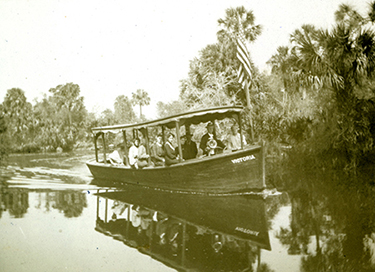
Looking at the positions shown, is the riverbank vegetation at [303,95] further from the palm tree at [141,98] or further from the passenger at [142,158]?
the palm tree at [141,98]

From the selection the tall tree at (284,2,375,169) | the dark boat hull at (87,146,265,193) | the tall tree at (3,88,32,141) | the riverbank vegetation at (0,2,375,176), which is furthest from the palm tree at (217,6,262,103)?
the tall tree at (3,88,32,141)

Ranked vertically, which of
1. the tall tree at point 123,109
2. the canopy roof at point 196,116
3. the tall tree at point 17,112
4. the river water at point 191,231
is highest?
the tall tree at point 123,109

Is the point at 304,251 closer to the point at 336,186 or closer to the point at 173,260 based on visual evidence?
the point at 173,260

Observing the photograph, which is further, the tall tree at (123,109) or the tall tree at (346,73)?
the tall tree at (123,109)

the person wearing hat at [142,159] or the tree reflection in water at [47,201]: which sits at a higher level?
the person wearing hat at [142,159]

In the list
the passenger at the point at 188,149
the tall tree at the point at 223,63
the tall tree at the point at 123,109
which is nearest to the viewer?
the passenger at the point at 188,149

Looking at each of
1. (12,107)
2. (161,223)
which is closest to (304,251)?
(161,223)

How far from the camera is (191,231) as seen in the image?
654cm

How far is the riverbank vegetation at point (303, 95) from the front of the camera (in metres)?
12.4

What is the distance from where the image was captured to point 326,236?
602 cm

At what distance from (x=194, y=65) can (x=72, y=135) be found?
12977 millimetres

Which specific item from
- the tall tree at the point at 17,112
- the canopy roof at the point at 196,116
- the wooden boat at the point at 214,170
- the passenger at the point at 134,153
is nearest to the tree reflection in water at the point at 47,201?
the passenger at the point at 134,153

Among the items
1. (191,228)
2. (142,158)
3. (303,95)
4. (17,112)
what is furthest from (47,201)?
(17,112)

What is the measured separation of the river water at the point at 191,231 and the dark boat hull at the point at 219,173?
31 centimetres
